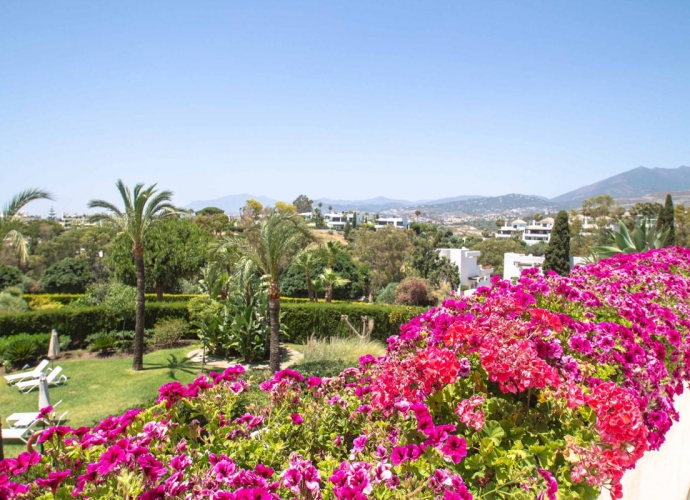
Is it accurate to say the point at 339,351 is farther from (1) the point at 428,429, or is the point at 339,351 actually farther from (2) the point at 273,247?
(1) the point at 428,429

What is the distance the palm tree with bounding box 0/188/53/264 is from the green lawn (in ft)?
11.0

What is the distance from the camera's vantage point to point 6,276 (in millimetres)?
25609

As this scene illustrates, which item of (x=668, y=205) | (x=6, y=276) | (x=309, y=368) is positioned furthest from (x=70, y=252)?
(x=668, y=205)

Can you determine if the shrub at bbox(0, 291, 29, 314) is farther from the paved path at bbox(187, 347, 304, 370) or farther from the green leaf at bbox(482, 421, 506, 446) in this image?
the green leaf at bbox(482, 421, 506, 446)

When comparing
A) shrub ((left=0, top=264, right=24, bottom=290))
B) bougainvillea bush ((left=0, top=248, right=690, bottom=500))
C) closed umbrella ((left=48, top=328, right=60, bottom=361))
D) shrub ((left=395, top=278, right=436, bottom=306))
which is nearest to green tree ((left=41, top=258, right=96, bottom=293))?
shrub ((left=0, top=264, right=24, bottom=290))

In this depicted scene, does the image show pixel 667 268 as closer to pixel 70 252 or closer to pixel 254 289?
pixel 254 289

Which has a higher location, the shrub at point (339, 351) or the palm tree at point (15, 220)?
the palm tree at point (15, 220)

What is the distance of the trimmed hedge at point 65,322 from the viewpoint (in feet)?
45.6

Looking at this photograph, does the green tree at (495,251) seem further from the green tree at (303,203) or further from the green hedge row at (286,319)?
the green tree at (303,203)

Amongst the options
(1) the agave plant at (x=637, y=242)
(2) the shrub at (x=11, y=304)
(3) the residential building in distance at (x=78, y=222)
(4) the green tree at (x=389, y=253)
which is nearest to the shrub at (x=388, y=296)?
(4) the green tree at (x=389, y=253)

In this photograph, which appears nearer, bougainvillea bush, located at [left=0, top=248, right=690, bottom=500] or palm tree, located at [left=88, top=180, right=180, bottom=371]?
bougainvillea bush, located at [left=0, top=248, right=690, bottom=500]

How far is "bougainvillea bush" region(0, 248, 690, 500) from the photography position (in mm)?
1744

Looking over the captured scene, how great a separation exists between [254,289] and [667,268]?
1050 centimetres

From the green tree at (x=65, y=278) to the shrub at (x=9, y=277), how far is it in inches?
61.7
